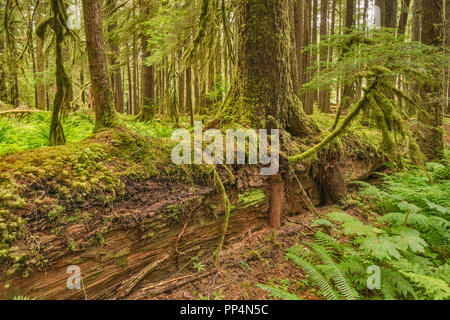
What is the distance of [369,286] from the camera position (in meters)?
2.51

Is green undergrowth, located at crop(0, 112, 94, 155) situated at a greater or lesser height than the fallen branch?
greater

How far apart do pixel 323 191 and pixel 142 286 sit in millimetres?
3787

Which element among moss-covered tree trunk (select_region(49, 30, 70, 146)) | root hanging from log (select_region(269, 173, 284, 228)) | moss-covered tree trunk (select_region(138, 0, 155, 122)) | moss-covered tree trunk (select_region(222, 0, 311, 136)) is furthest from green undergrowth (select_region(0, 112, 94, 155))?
root hanging from log (select_region(269, 173, 284, 228))

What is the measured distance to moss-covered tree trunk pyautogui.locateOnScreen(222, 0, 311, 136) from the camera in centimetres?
397

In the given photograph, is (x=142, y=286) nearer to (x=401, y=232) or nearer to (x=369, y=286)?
(x=369, y=286)

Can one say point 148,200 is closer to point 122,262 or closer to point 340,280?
point 122,262

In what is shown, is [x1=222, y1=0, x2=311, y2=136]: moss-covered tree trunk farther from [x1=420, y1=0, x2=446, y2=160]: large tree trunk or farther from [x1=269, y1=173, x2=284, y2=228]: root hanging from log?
[x1=420, y1=0, x2=446, y2=160]: large tree trunk

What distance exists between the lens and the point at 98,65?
125 inches

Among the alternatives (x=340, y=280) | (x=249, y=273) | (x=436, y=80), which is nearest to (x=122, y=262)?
(x=249, y=273)

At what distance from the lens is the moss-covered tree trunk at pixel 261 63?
3.97 metres

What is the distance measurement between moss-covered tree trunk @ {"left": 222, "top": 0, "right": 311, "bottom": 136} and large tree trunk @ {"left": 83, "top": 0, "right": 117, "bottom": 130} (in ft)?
6.18

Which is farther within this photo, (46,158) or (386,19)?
(386,19)
